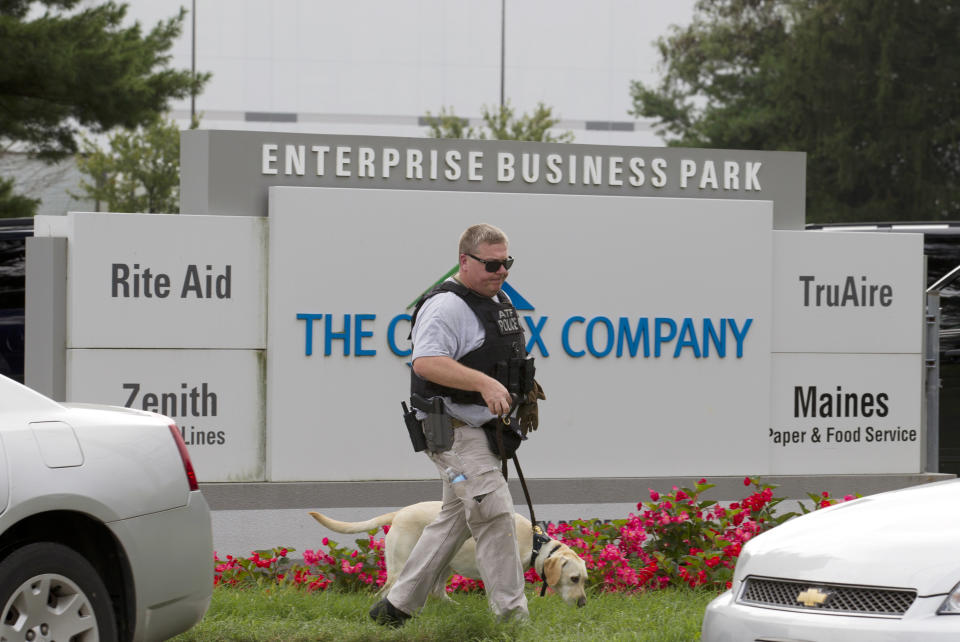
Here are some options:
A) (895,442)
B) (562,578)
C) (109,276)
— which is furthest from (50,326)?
(895,442)

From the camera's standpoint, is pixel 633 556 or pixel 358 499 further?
pixel 358 499

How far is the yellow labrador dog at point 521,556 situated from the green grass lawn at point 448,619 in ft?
0.33

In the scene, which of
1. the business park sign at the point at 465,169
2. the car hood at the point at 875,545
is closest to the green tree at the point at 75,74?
the business park sign at the point at 465,169

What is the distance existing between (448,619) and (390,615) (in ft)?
0.89

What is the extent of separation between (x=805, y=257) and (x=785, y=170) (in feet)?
1.96

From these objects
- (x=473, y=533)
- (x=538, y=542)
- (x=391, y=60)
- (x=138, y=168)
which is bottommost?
(x=538, y=542)

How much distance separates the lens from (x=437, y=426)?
223 inches

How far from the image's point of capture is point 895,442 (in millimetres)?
8812

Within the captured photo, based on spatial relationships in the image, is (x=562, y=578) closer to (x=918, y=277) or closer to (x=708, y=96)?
(x=918, y=277)

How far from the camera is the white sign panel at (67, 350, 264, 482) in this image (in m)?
7.67

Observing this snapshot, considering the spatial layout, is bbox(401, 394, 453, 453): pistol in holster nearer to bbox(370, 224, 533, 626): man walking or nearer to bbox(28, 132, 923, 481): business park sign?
bbox(370, 224, 533, 626): man walking

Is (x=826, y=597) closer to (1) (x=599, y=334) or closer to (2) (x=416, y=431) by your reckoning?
(2) (x=416, y=431)

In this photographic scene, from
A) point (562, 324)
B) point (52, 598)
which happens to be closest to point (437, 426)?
point (52, 598)

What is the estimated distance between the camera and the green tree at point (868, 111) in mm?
36031
